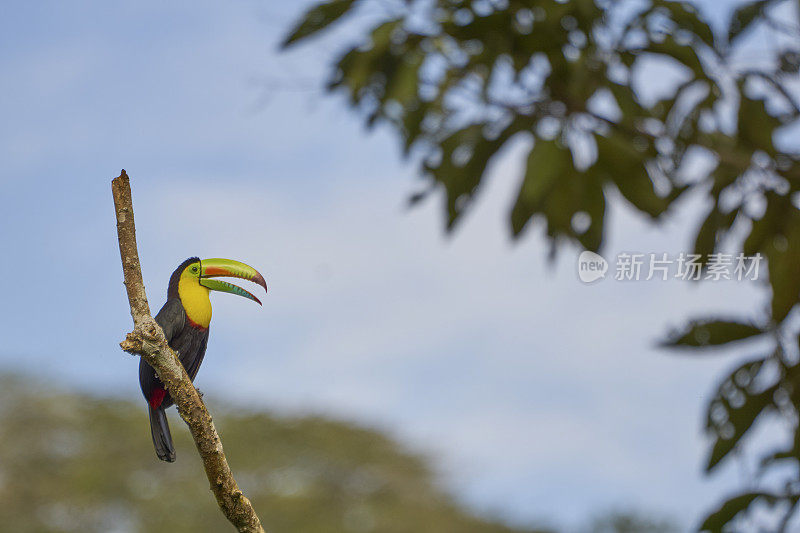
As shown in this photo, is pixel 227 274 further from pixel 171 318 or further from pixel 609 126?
pixel 609 126

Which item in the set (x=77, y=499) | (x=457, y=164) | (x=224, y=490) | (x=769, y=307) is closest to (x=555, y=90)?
(x=457, y=164)

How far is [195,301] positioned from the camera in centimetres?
86

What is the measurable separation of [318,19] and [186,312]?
2.17 meters

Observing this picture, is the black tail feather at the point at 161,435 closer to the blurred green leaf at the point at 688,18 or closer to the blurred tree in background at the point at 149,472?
the blurred green leaf at the point at 688,18

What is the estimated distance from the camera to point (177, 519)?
18.1 meters

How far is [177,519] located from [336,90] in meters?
16.5

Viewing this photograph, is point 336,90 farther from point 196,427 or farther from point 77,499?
point 77,499

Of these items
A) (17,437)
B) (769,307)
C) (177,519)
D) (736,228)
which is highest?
(17,437)

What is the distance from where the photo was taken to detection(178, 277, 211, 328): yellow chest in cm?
86

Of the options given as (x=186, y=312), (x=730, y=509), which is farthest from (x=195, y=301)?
(x=730, y=509)

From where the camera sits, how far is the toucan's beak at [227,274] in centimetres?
83

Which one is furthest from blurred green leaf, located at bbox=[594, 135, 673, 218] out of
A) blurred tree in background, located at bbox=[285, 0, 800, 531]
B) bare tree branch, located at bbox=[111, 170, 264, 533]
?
bare tree branch, located at bbox=[111, 170, 264, 533]

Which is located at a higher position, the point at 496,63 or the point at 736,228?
the point at 496,63

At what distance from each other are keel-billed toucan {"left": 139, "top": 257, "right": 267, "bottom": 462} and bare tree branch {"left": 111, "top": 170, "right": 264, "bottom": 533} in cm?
2
